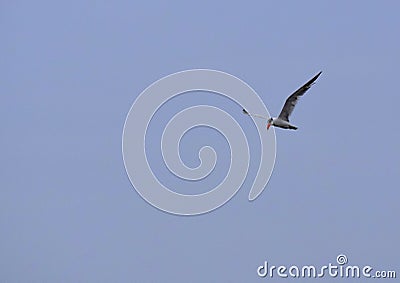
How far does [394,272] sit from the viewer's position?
69.9 m

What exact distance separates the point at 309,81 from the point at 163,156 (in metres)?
2.19

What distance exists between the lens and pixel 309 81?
6994 centimetres

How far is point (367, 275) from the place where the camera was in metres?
69.8

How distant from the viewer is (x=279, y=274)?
229 ft

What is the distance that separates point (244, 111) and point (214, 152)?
0.67 meters

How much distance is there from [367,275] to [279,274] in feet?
3.78

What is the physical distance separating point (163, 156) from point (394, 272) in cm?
340

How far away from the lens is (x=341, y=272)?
69.9 metres

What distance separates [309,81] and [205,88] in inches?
54.9

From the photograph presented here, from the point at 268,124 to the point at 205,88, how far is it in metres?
0.97

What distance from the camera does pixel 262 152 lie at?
7019cm

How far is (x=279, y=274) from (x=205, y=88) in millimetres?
2633

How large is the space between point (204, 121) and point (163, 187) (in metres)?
1.02

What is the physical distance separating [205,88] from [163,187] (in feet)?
4.62
